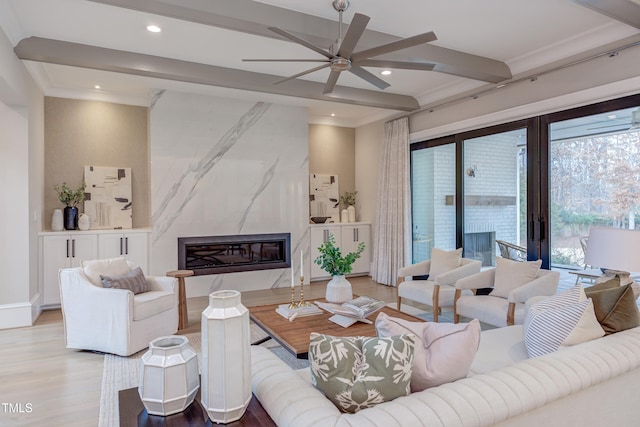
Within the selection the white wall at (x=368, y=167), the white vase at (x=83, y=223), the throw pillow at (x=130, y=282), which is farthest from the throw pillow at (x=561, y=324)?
the white vase at (x=83, y=223)

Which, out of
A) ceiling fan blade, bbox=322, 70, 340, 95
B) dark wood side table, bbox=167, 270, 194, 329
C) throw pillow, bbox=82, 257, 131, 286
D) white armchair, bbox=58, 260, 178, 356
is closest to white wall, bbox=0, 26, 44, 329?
throw pillow, bbox=82, 257, 131, 286

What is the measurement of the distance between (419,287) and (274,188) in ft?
9.43

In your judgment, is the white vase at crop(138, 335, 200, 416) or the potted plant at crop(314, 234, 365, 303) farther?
the potted plant at crop(314, 234, 365, 303)

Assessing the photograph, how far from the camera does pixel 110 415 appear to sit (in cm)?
241

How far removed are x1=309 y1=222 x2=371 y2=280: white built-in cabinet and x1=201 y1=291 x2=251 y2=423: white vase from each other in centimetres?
520

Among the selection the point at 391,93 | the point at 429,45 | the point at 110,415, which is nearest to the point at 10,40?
the point at 110,415

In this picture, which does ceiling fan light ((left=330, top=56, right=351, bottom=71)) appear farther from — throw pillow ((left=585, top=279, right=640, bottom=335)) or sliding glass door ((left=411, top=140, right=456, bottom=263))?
sliding glass door ((left=411, top=140, right=456, bottom=263))

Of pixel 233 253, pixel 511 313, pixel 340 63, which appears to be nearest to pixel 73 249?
pixel 233 253

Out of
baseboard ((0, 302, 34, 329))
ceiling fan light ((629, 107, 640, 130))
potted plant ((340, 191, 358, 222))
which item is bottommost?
baseboard ((0, 302, 34, 329))

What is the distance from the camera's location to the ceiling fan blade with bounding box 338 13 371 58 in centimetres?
242

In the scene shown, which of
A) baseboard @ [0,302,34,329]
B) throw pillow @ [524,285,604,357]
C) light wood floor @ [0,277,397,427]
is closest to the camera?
throw pillow @ [524,285,604,357]

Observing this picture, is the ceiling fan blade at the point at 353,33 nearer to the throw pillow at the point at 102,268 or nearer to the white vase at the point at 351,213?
the throw pillow at the point at 102,268

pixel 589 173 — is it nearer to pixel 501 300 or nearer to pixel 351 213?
pixel 501 300

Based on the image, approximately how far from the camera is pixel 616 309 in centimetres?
193
